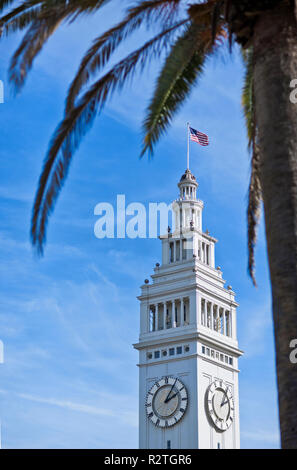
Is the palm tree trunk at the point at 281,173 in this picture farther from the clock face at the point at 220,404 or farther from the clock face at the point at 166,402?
the clock face at the point at 220,404

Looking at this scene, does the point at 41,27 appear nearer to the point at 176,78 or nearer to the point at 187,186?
the point at 176,78

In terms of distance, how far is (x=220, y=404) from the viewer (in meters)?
81.8

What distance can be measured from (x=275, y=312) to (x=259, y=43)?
191 inches

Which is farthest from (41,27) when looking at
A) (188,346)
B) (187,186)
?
(187,186)

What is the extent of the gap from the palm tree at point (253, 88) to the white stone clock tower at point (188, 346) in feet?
207

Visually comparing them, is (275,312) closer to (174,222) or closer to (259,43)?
(259,43)

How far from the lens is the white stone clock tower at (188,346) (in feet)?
260

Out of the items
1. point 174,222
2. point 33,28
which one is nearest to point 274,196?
point 33,28

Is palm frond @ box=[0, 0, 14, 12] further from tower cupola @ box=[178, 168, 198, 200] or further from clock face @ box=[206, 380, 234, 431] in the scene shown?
tower cupola @ box=[178, 168, 198, 200]

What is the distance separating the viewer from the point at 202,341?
8131cm

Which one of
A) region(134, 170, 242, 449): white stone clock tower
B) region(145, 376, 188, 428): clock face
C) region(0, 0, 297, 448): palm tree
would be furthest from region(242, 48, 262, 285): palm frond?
region(145, 376, 188, 428): clock face

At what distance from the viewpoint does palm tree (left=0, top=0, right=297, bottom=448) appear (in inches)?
506

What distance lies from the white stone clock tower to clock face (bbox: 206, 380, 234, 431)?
10 cm

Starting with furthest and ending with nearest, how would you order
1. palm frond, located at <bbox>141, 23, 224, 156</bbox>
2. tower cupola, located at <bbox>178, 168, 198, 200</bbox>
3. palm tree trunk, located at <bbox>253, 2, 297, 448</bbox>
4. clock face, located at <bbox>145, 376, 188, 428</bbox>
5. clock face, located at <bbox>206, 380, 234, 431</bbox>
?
tower cupola, located at <bbox>178, 168, 198, 200</bbox> → clock face, located at <bbox>206, 380, 234, 431</bbox> → clock face, located at <bbox>145, 376, 188, 428</bbox> → palm frond, located at <bbox>141, 23, 224, 156</bbox> → palm tree trunk, located at <bbox>253, 2, 297, 448</bbox>
